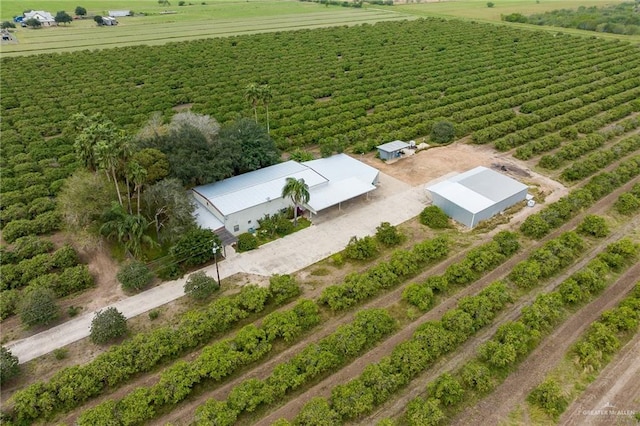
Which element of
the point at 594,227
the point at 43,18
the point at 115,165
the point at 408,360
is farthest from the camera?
the point at 43,18

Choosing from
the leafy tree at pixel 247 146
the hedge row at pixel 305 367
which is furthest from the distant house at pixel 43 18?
the hedge row at pixel 305 367

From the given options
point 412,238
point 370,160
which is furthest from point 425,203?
point 370,160

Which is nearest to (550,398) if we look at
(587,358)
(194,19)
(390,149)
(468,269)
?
(587,358)

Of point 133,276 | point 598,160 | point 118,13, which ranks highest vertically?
point 118,13

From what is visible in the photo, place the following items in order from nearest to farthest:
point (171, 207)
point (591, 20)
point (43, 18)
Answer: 1. point (171, 207)
2. point (43, 18)
3. point (591, 20)

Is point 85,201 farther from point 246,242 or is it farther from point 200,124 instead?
point 246,242

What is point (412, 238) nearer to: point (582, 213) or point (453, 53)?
point (582, 213)
